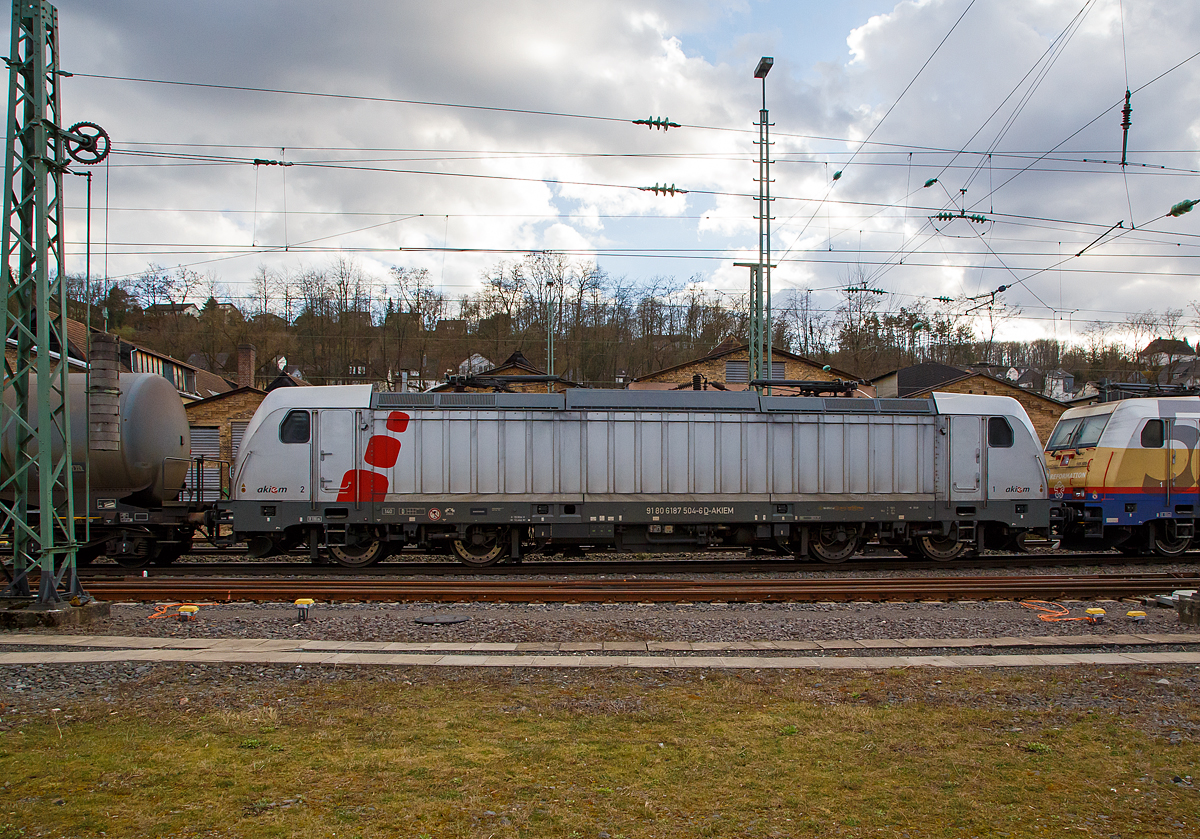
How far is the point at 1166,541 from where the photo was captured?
16.3m

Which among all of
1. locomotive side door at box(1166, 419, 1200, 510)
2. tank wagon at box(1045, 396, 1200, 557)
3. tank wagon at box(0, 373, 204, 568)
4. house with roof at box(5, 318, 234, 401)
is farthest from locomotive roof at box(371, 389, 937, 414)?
house with roof at box(5, 318, 234, 401)

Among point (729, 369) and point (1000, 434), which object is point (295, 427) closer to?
point (1000, 434)

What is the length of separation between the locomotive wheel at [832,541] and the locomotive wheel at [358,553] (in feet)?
28.6

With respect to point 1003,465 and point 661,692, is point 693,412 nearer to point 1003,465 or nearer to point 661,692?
point 1003,465

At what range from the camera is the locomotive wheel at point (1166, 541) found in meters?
16.2

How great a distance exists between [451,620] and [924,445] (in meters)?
10.3

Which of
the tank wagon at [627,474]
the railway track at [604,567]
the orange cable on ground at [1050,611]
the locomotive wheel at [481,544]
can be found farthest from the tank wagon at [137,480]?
the orange cable on ground at [1050,611]

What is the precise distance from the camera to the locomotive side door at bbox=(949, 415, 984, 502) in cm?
1504

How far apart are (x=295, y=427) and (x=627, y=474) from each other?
641 centimetres

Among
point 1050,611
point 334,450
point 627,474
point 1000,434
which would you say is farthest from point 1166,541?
point 334,450

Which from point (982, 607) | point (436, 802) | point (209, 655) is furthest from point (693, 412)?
point (436, 802)

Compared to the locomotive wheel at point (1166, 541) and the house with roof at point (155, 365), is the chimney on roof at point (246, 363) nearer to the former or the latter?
the house with roof at point (155, 365)

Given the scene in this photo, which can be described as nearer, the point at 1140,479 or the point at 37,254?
the point at 37,254

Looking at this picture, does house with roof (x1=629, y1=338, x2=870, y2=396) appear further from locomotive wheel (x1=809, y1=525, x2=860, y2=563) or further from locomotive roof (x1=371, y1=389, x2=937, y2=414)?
locomotive wheel (x1=809, y1=525, x2=860, y2=563)
